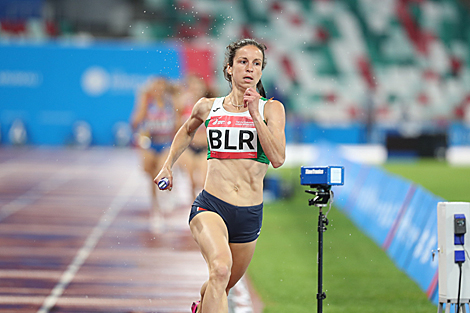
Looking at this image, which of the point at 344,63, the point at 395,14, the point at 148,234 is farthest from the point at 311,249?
the point at 395,14

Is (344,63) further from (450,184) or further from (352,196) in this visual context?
(352,196)

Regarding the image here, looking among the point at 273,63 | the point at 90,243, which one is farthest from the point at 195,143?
the point at 273,63

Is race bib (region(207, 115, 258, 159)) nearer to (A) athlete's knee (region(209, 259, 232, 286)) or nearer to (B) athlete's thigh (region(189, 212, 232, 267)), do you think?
(B) athlete's thigh (region(189, 212, 232, 267))

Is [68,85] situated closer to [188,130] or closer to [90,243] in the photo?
[90,243]

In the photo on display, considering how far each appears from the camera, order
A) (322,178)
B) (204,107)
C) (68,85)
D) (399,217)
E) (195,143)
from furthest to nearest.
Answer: (68,85) < (195,143) < (399,217) < (204,107) < (322,178)

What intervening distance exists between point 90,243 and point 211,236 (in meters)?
6.25

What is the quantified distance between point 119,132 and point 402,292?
2410 cm

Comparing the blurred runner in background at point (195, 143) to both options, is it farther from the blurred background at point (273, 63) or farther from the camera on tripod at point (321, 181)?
the blurred background at point (273, 63)

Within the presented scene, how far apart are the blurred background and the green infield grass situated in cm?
1434

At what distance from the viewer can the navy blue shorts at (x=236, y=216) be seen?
15.5ft

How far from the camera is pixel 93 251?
975 centimetres

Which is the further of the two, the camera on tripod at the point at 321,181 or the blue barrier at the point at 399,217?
the blue barrier at the point at 399,217

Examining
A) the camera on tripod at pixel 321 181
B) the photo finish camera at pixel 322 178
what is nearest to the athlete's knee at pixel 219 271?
the camera on tripod at pixel 321 181

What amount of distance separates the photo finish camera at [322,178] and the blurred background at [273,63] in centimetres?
2186
